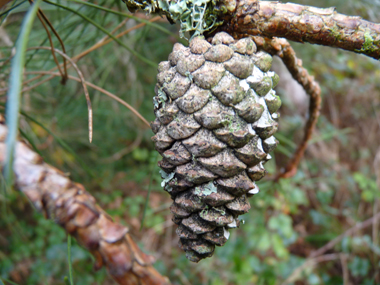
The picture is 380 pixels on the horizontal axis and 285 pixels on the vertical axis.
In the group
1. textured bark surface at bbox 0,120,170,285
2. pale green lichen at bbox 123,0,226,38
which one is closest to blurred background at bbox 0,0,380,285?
pale green lichen at bbox 123,0,226,38

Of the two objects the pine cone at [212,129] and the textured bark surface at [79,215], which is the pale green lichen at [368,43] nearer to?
the pine cone at [212,129]

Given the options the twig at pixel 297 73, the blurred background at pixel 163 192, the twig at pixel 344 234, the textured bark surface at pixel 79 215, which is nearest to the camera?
the textured bark surface at pixel 79 215

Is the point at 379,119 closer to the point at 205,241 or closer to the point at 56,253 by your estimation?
the point at 205,241

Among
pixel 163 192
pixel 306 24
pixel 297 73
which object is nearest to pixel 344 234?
pixel 163 192

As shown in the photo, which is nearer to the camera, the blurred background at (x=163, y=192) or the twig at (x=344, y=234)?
the blurred background at (x=163, y=192)

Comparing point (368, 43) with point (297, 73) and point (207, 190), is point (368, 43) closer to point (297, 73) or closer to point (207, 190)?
point (297, 73)

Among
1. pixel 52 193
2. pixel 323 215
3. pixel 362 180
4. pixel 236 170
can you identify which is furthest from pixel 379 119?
pixel 52 193

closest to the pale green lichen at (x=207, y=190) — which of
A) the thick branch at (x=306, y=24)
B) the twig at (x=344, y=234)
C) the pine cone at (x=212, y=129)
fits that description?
the pine cone at (x=212, y=129)
